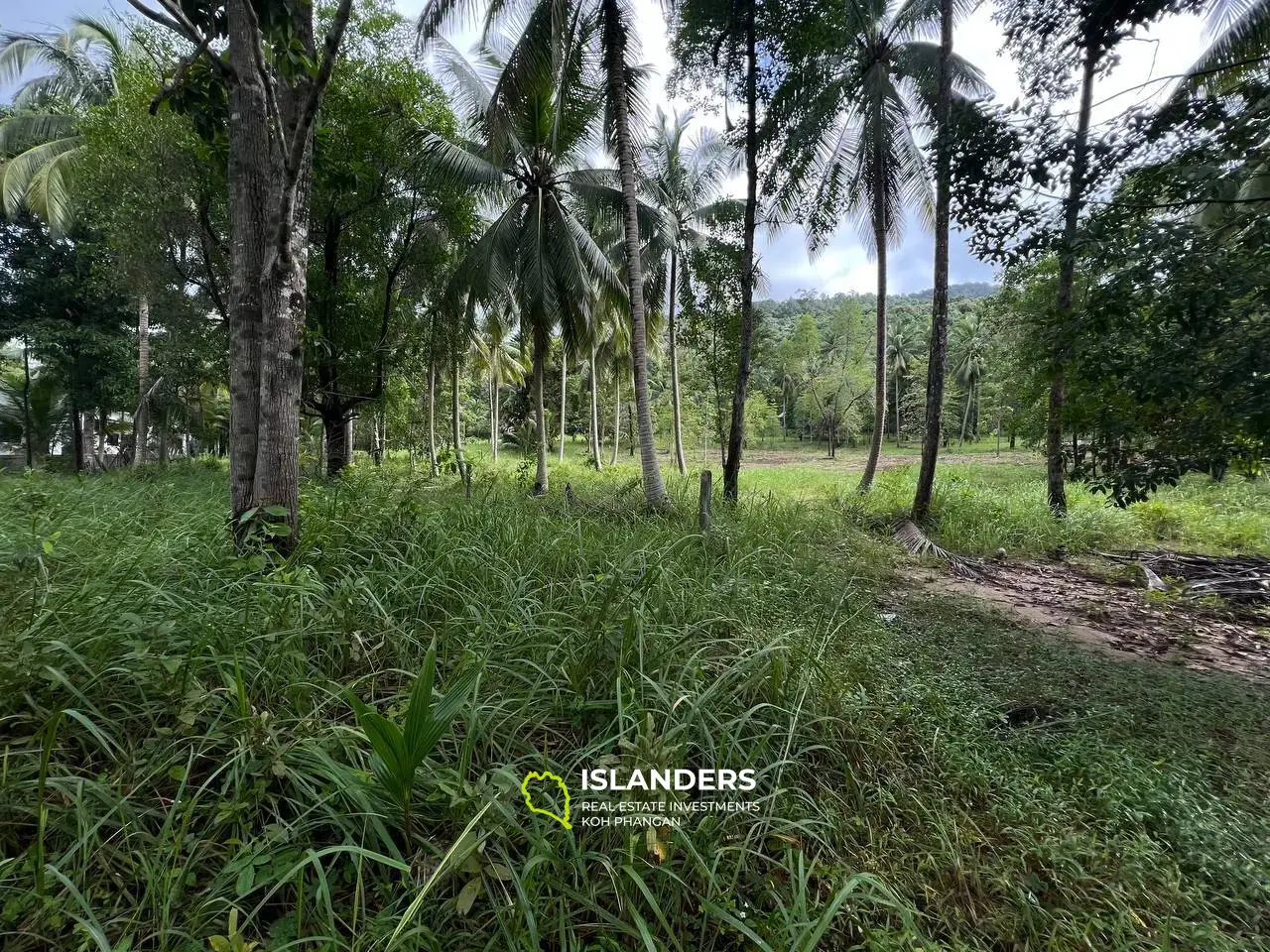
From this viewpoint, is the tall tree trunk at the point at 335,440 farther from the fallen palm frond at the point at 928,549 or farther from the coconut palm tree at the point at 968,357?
→ the coconut palm tree at the point at 968,357

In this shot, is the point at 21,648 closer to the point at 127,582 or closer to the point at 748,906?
the point at 127,582

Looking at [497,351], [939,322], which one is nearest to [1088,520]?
[939,322]

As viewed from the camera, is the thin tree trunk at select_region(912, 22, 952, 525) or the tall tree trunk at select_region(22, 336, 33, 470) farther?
the tall tree trunk at select_region(22, 336, 33, 470)

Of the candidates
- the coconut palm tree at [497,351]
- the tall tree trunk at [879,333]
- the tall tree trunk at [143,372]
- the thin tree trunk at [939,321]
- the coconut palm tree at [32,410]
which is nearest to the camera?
the thin tree trunk at [939,321]

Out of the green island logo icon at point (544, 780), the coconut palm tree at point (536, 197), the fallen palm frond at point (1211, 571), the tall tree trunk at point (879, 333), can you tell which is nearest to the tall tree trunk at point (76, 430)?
the coconut palm tree at point (536, 197)

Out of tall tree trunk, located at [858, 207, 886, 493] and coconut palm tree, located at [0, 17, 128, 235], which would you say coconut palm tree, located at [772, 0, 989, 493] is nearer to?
tall tree trunk, located at [858, 207, 886, 493]

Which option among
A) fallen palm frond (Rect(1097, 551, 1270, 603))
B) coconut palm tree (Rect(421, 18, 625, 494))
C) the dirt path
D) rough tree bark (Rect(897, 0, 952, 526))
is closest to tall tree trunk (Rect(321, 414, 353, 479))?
→ coconut palm tree (Rect(421, 18, 625, 494))

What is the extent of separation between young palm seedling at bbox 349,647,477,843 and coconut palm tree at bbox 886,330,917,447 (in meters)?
39.8

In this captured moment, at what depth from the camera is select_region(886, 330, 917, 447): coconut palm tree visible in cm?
3566

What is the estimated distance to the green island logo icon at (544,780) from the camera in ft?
4.89

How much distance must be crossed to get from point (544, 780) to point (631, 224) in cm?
736

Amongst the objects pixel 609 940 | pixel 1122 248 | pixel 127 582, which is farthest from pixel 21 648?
pixel 1122 248

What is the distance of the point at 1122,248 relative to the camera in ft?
9.33

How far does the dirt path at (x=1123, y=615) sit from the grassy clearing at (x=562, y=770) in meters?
0.71
